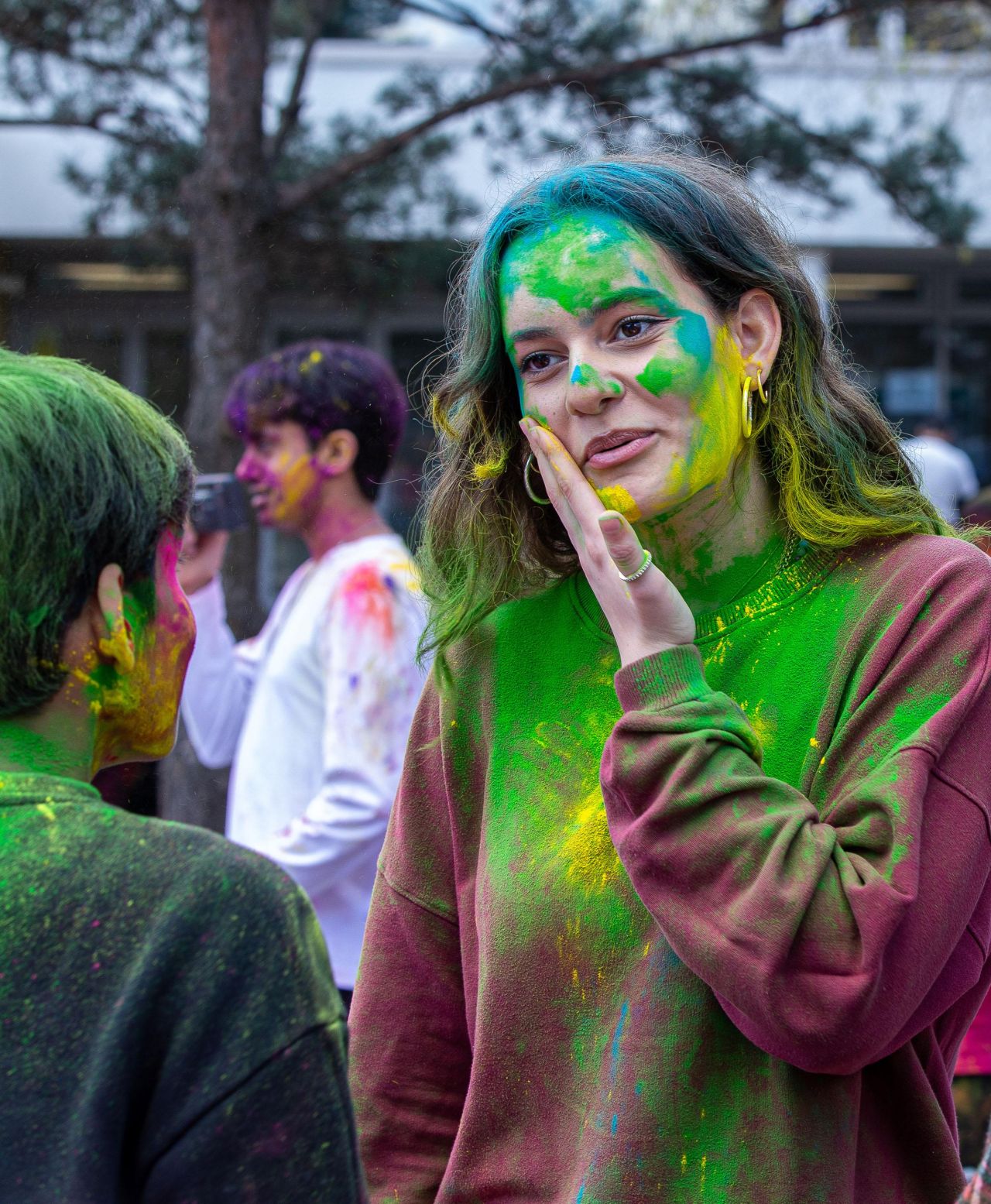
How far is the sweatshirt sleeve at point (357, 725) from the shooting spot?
2.84 meters

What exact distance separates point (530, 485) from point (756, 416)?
1.08ft

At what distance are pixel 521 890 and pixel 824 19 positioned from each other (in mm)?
5025

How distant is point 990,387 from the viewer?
12.1 metres

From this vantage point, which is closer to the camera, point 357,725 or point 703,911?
point 703,911

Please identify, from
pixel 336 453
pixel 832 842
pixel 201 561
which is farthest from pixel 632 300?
pixel 201 561

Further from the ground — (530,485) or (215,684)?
(530,485)

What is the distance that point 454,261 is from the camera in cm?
318

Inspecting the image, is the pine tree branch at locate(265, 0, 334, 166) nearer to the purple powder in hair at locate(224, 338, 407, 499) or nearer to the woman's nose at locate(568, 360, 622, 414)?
the purple powder in hair at locate(224, 338, 407, 499)

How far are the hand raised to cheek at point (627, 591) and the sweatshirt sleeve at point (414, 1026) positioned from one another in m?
0.36

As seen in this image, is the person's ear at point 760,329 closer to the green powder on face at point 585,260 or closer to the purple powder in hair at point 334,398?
the green powder on face at point 585,260

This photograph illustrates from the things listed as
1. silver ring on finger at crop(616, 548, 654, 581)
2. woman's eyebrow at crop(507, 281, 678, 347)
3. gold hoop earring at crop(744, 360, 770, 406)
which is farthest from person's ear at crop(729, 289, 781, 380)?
silver ring on finger at crop(616, 548, 654, 581)

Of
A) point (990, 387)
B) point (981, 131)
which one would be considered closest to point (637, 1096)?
point (981, 131)

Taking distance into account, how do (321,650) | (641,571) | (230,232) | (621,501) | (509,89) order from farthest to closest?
(509,89) → (230,232) → (321,650) → (621,501) → (641,571)

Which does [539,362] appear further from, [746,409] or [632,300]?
[746,409]
